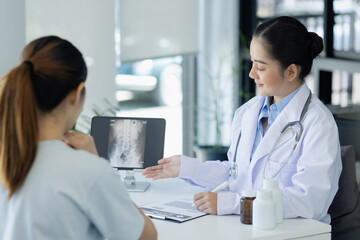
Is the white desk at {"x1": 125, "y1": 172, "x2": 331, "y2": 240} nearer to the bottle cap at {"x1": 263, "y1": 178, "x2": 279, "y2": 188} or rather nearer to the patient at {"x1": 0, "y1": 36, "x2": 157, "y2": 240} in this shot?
the bottle cap at {"x1": 263, "y1": 178, "x2": 279, "y2": 188}

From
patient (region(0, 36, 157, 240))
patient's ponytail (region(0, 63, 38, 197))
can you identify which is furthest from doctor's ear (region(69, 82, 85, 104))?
patient's ponytail (region(0, 63, 38, 197))

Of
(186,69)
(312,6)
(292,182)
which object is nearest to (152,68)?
(186,69)

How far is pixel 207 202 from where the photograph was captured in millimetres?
2133

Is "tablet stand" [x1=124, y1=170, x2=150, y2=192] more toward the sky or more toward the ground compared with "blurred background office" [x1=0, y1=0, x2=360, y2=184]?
more toward the ground

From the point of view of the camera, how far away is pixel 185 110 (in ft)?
15.6

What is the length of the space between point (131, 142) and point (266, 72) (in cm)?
61

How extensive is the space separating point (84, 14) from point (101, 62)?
312 mm

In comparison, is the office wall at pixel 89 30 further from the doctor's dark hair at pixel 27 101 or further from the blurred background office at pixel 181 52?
the doctor's dark hair at pixel 27 101

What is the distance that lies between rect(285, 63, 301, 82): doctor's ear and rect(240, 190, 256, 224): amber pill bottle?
524mm

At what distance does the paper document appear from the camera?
2076 mm

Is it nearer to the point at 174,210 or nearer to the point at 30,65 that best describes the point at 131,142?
the point at 174,210

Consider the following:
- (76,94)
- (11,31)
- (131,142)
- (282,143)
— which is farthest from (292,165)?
(11,31)

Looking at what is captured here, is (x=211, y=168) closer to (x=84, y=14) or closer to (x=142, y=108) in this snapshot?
(x=84, y=14)

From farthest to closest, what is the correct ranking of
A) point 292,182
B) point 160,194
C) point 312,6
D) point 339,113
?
point 312,6
point 339,113
point 160,194
point 292,182
